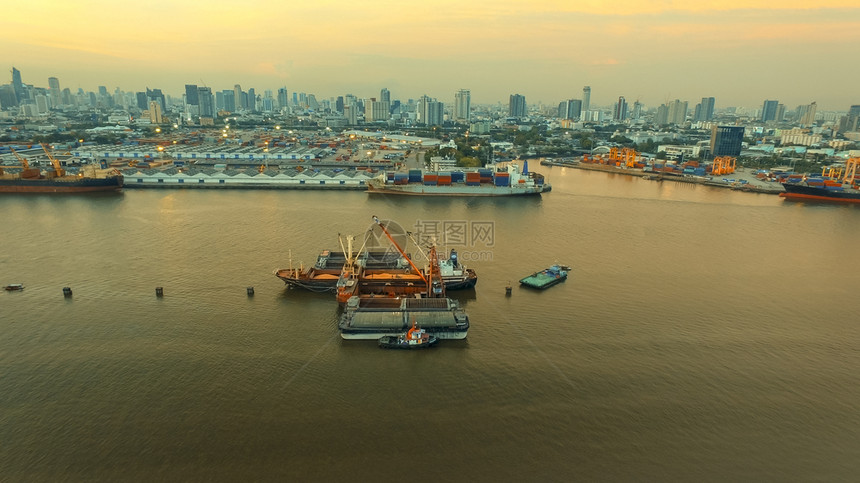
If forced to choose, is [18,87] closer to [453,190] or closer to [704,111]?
[453,190]

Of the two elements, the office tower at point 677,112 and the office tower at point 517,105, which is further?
the office tower at point 517,105

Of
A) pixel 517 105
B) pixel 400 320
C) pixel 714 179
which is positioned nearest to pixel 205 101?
pixel 517 105

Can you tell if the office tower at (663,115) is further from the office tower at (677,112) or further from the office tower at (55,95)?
the office tower at (55,95)

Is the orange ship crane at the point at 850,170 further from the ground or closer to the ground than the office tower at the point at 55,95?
closer to the ground

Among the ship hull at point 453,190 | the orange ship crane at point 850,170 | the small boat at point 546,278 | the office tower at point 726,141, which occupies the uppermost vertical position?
the office tower at point 726,141

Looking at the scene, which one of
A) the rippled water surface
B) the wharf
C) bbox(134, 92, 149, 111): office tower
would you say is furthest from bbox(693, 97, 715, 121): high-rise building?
bbox(134, 92, 149, 111): office tower

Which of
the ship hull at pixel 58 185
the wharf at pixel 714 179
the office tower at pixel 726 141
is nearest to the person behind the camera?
the ship hull at pixel 58 185

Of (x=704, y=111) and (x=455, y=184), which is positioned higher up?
(x=704, y=111)

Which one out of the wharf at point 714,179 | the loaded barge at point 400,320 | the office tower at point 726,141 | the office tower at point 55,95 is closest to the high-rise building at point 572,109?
the office tower at point 726,141
